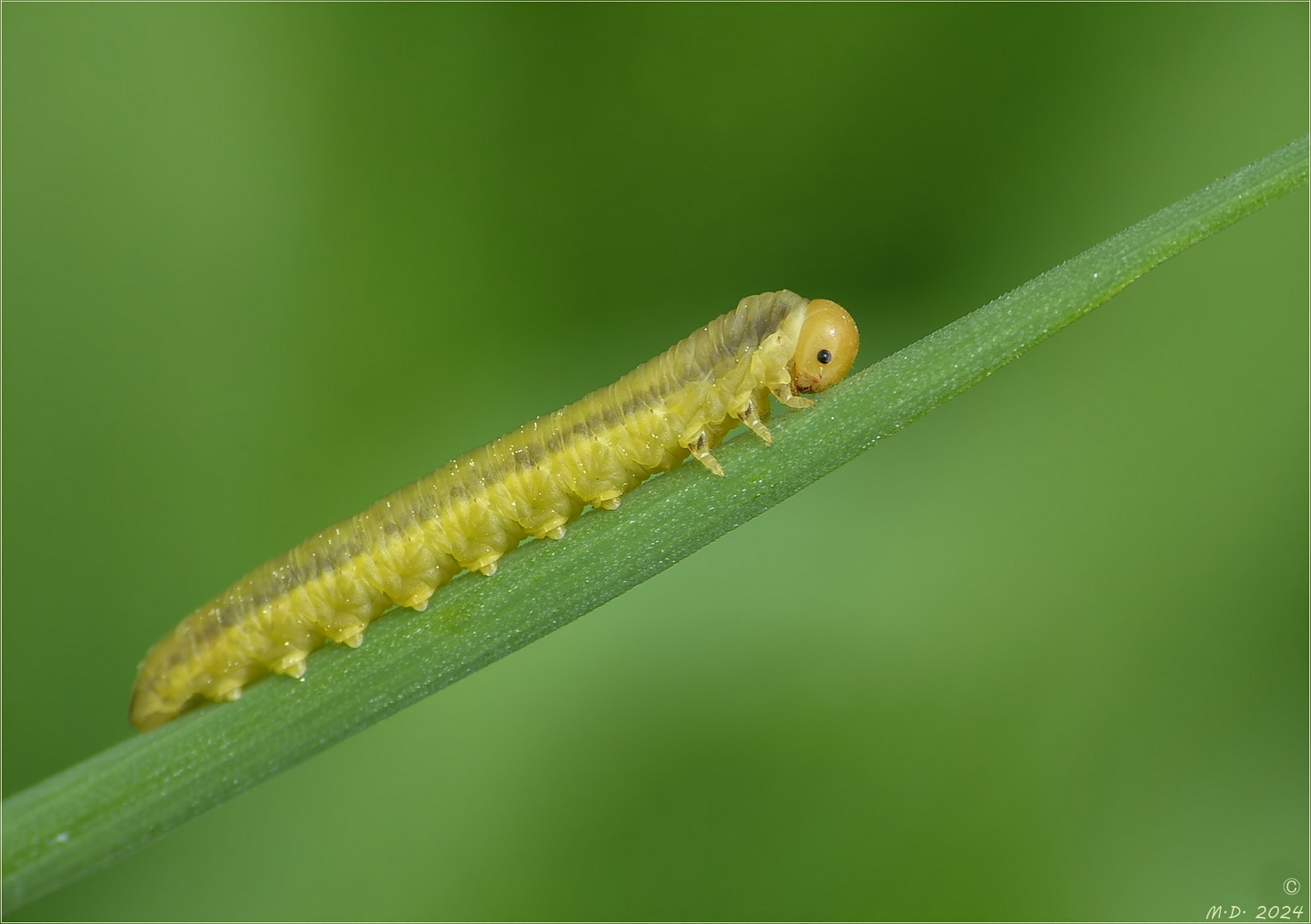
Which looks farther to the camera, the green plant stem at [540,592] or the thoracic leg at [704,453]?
the thoracic leg at [704,453]

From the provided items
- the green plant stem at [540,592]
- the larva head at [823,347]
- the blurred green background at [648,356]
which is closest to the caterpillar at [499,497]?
the larva head at [823,347]

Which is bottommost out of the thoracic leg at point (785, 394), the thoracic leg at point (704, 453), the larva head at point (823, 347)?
the thoracic leg at point (704, 453)

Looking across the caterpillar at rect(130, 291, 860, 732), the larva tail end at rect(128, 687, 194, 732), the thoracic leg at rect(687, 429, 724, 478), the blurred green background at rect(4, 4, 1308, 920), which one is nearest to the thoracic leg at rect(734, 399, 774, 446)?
the caterpillar at rect(130, 291, 860, 732)

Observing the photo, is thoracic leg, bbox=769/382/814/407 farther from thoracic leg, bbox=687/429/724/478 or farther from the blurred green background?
the blurred green background

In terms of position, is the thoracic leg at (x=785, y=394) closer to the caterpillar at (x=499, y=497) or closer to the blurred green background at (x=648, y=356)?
the caterpillar at (x=499, y=497)

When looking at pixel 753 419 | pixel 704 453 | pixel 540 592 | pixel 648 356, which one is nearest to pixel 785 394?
pixel 753 419

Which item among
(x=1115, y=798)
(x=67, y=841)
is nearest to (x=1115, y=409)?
(x=1115, y=798)
